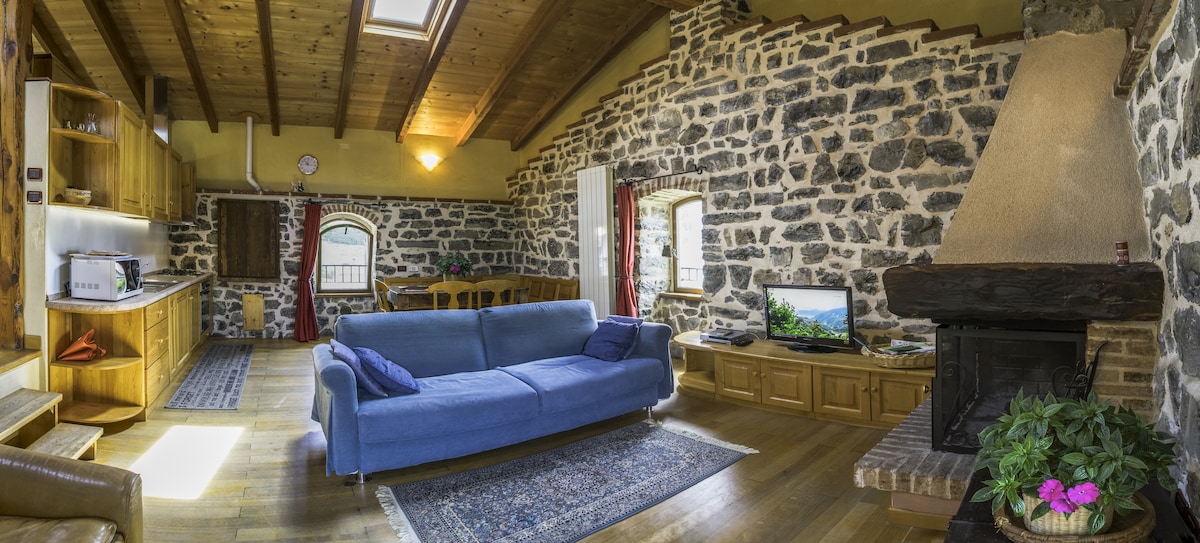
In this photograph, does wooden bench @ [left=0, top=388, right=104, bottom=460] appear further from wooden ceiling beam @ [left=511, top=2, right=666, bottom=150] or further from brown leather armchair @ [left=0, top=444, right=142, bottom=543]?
wooden ceiling beam @ [left=511, top=2, right=666, bottom=150]

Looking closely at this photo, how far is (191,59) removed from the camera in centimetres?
645

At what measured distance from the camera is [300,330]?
8031 millimetres

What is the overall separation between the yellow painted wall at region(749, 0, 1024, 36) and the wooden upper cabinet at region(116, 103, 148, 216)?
19.0 ft

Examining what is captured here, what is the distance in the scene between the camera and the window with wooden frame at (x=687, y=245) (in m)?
6.71

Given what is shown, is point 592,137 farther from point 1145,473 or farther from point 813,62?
point 1145,473

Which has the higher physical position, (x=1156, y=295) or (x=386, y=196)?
(x=386, y=196)

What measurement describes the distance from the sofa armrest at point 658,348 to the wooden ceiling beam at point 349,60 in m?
4.17

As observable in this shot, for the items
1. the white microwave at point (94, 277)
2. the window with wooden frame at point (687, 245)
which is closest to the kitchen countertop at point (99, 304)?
the white microwave at point (94, 277)

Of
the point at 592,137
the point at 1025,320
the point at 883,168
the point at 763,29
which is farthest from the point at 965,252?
the point at 592,137

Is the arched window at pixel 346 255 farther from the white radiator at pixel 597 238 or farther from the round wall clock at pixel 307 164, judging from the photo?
the white radiator at pixel 597 238

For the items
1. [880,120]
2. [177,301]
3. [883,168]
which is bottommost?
[177,301]

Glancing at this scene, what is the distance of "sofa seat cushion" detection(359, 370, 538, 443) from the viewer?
322 centimetres

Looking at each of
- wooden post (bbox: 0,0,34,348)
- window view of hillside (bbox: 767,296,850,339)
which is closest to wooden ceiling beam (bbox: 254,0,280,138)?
wooden post (bbox: 0,0,34,348)

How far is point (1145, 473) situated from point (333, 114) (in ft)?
28.8
